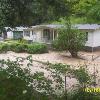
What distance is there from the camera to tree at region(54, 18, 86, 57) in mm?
29328

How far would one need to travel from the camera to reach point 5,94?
8711mm

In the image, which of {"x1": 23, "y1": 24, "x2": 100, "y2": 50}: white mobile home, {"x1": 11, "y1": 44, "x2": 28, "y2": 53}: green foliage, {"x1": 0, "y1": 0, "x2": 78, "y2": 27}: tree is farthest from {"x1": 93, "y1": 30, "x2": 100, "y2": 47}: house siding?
{"x1": 0, "y1": 0, "x2": 78, "y2": 27}: tree

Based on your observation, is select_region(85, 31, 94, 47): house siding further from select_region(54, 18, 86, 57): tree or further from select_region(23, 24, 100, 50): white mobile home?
select_region(54, 18, 86, 57): tree

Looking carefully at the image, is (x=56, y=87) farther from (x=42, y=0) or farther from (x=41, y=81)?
(x=42, y=0)

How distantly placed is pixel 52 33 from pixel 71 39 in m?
9.39

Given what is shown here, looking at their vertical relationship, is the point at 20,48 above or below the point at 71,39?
below

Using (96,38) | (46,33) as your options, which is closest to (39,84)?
(96,38)

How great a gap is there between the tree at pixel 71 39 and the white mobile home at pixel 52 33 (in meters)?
4.56

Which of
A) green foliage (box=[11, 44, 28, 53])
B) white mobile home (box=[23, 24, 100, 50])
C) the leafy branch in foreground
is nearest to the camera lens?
the leafy branch in foreground

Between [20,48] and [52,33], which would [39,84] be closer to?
[20,48]

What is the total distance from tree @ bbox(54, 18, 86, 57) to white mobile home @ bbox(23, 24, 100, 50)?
14.9 ft

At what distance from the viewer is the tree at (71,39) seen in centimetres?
2933

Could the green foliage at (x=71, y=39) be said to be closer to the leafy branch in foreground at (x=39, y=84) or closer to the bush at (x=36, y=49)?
the bush at (x=36, y=49)

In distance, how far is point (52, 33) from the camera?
38.5 m
